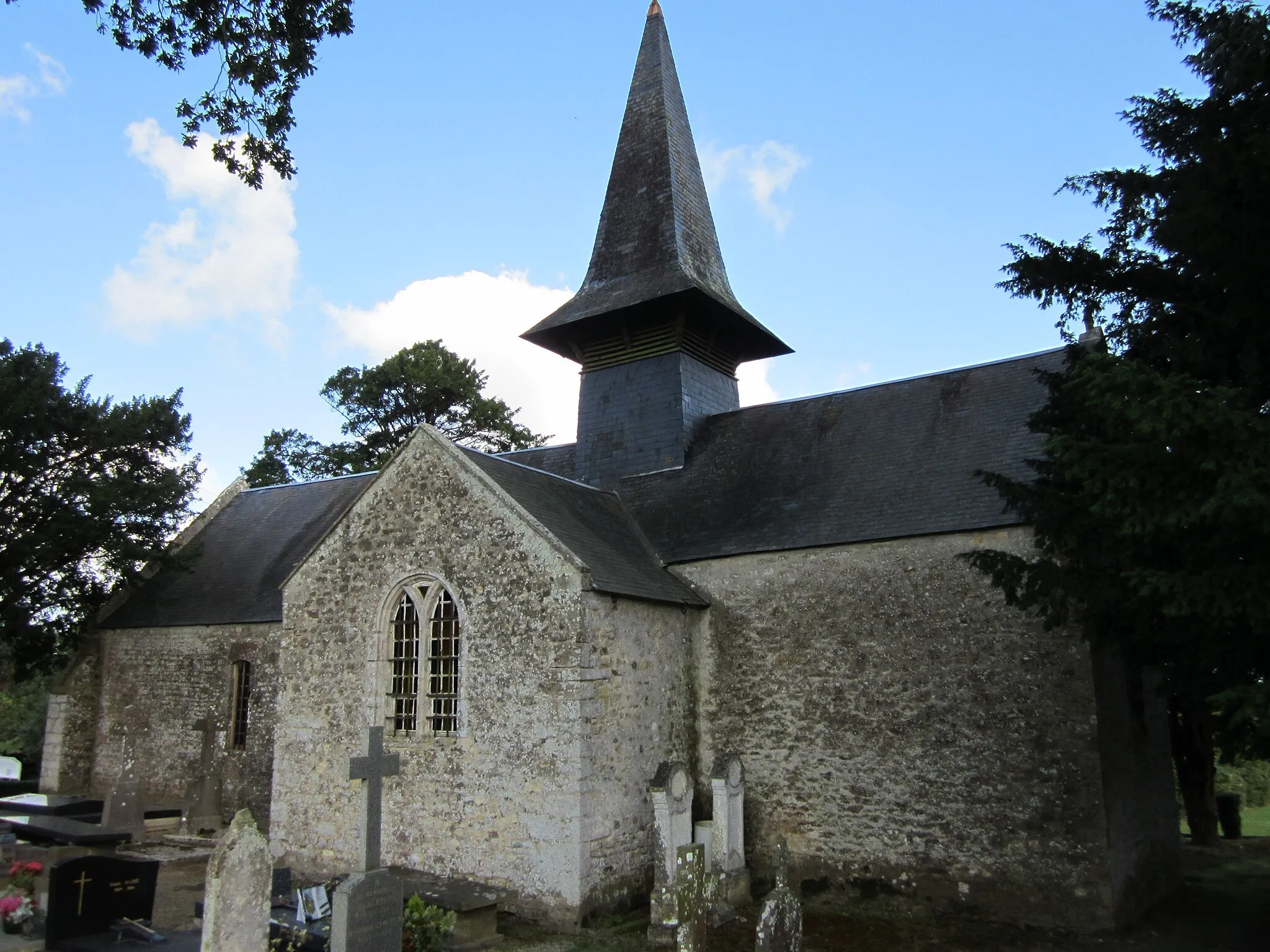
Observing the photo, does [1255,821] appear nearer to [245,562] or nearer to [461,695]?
[461,695]

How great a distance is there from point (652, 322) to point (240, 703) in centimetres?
1078

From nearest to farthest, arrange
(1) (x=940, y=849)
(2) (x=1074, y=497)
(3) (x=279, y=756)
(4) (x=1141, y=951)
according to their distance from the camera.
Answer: (2) (x=1074, y=497) → (4) (x=1141, y=951) → (1) (x=940, y=849) → (3) (x=279, y=756)

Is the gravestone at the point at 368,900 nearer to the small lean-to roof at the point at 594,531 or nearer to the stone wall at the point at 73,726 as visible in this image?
the small lean-to roof at the point at 594,531

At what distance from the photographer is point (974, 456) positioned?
1316 centimetres

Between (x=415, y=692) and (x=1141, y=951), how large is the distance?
29.7 feet

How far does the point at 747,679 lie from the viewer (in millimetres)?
13320

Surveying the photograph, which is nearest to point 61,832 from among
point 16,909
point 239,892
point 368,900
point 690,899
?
point 16,909

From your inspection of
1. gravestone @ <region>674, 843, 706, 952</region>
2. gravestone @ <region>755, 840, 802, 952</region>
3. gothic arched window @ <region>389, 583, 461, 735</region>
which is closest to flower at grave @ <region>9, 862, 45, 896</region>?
gothic arched window @ <region>389, 583, 461, 735</region>

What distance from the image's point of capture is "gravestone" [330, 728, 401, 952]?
8008 millimetres

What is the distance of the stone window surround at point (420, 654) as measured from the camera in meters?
12.0

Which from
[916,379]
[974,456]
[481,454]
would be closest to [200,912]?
[481,454]

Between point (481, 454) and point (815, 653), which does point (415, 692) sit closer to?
point (481, 454)

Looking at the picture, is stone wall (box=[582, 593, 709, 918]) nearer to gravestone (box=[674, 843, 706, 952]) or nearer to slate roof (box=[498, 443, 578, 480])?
gravestone (box=[674, 843, 706, 952])

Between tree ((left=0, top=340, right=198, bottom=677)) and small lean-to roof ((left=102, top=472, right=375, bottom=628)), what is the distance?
2.56ft
